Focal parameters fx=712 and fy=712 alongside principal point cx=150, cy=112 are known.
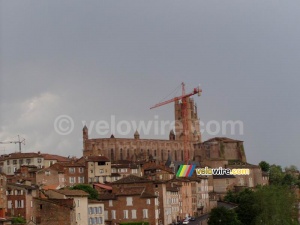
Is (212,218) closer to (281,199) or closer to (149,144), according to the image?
(281,199)

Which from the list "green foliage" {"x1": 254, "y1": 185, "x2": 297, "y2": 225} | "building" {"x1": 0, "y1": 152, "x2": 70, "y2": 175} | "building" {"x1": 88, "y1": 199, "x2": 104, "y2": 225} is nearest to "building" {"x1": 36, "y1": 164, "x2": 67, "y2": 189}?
"building" {"x1": 0, "y1": 152, "x2": 70, "y2": 175}

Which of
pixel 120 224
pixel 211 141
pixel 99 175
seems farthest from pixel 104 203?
pixel 211 141

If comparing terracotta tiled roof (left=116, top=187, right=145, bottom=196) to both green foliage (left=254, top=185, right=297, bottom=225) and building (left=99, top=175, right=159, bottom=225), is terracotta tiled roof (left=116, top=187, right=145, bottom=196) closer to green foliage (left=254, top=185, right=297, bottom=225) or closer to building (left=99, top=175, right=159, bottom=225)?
building (left=99, top=175, right=159, bottom=225)

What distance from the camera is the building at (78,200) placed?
7375cm

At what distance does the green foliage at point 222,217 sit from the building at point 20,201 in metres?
22.7

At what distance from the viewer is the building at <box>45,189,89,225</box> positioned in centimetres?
Result: 7375

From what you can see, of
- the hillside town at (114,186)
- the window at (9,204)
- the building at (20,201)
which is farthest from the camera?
the window at (9,204)

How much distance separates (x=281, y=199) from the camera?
8956 cm

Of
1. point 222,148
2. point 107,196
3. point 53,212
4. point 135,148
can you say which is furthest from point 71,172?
point 222,148

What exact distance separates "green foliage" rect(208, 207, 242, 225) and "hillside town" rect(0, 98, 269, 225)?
5.01 meters

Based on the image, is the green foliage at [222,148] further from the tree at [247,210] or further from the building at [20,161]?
the tree at [247,210]

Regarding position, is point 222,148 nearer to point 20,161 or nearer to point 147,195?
point 20,161

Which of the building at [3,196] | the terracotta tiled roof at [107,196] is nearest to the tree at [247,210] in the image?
the terracotta tiled roof at [107,196]

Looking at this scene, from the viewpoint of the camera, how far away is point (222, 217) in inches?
3334
